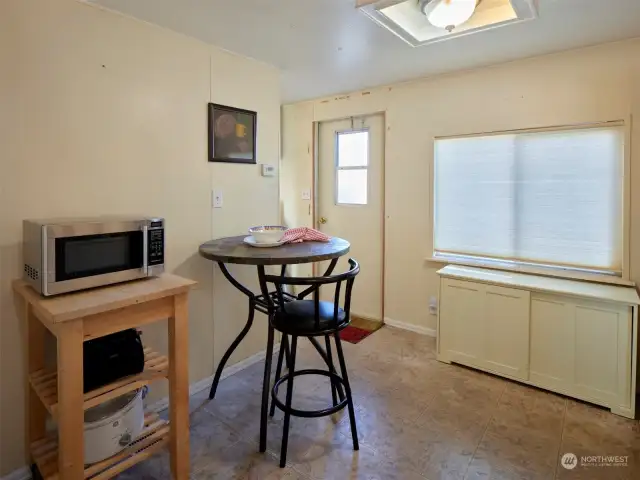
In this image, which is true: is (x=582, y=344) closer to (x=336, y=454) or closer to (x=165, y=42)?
(x=336, y=454)

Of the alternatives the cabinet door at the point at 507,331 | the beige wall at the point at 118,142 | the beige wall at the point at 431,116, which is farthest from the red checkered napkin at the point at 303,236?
the beige wall at the point at 431,116

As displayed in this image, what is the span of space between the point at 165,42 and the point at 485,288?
8.37 ft

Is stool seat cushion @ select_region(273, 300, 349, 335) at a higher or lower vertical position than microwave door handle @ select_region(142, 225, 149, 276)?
lower

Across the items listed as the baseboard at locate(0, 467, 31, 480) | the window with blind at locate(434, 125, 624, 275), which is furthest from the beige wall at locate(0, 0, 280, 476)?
the window with blind at locate(434, 125, 624, 275)

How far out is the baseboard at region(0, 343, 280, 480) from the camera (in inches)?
67.4

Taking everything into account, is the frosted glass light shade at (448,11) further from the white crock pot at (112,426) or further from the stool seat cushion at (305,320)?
the white crock pot at (112,426)

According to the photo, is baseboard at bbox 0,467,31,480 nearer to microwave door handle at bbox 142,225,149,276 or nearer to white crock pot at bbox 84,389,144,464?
white crock pot at bbox 84,389,144,464

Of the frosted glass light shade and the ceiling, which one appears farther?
the ceiling

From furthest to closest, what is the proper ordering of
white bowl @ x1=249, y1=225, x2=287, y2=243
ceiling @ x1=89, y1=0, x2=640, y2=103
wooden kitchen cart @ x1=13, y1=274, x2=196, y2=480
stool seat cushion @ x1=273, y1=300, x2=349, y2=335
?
white bowl @ x1=249, y1=225, x2=287, y2=243, ceiling @ x1=89, y1=0, x2=640, y2=103, stool seat cushion @ x1=273, y1=300, x2=349, y2=335, wooden kitchen cart @ x1=13, y1=274, x2=196, y2=480

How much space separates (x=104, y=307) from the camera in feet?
4.52

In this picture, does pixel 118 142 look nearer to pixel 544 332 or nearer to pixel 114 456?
pixel 114 456

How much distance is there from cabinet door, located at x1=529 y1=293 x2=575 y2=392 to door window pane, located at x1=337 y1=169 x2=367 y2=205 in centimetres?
186

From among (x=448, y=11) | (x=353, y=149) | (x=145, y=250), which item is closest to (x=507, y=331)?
(x=448, y=11)

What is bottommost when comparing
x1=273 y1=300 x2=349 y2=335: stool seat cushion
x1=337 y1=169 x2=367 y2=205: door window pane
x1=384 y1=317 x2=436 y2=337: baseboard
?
x1=384 y1=317 x2=436 y2=337: baseboard
